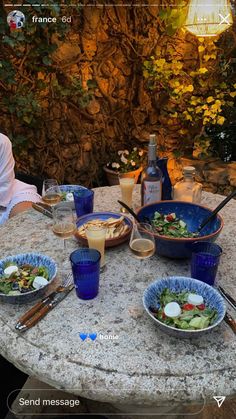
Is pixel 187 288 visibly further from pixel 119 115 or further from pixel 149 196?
pixel 119 115

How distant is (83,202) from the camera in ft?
4.47

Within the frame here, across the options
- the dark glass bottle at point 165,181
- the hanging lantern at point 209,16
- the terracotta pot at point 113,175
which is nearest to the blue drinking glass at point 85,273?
the dark glass bottle at point 165,181

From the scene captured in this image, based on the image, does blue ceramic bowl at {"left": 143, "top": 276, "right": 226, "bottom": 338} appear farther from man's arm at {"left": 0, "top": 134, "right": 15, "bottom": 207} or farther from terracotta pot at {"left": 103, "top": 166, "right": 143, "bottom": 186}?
terracotta pot at {"left": 103, "top": 166, "right": 143, "bottom": 186}

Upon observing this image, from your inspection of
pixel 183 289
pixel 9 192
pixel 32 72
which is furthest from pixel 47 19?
pixel 183 289

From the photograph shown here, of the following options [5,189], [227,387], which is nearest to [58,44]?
[5,189]

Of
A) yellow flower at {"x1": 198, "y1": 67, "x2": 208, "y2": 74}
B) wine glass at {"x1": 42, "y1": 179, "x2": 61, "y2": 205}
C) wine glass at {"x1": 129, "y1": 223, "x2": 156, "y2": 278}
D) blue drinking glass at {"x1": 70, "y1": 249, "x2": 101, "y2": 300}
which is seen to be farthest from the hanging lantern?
blue drinking glass at {"x1": 70, "y1": 249, "x2": 101, "y2": 300}

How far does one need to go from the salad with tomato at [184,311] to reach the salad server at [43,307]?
26cm

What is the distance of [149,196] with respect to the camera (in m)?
1.35

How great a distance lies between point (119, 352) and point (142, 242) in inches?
14.8

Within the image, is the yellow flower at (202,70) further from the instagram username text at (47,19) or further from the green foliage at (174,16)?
the instagram username text at (47,19)

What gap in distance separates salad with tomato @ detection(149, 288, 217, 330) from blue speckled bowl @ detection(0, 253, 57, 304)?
31cm

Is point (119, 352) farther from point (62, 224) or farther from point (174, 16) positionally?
point (174, 16)

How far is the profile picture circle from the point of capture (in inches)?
93.6

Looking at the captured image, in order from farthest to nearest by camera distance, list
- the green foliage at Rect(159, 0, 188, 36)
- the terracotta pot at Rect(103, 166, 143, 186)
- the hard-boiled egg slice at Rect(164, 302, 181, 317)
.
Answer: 1. the terracotta pot at Rect(103, 166, 143, 186)
2. the green foliage at Rect(159, 0, 188, 36)
3. the hard-boiled egg slice at Rect(164, 302, 181, 317)
